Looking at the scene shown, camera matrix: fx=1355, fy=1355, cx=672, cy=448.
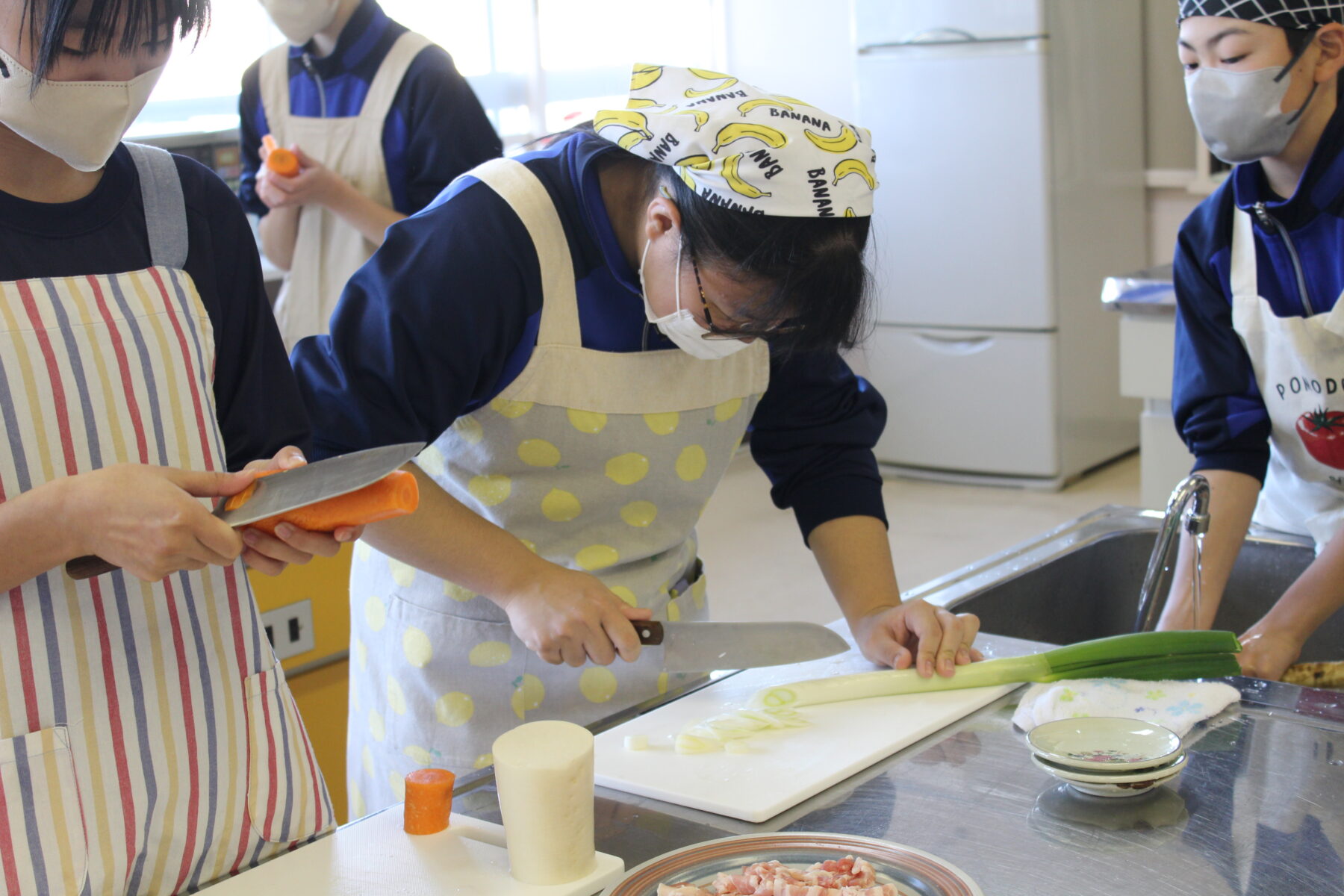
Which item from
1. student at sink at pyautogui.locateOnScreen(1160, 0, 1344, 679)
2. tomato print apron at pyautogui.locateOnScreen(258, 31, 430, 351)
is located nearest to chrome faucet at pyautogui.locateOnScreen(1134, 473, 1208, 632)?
student at sink at pyautogui.locateOnScreen(1160, 0, 1344, 679)

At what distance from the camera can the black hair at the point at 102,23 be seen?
83 cm

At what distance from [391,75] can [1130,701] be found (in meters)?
1.53

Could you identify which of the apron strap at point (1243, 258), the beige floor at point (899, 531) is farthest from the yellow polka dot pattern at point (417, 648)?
the beige floor at point (899, 531)

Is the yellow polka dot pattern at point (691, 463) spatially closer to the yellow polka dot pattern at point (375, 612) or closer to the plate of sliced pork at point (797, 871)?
the yellow polka dot pattern at point (375, 612)

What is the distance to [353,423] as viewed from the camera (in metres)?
1.09

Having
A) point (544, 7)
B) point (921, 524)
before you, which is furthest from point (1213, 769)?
point (544, 7)

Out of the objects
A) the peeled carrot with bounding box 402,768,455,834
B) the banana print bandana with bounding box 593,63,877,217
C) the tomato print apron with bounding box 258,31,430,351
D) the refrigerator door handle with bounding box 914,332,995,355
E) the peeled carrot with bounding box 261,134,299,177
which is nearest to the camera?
the peeled carrot with bounding box 402,768,455,834

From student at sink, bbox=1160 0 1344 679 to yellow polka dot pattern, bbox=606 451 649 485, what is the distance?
0.61m

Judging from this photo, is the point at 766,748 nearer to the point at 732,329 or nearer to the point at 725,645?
the point at 725,645

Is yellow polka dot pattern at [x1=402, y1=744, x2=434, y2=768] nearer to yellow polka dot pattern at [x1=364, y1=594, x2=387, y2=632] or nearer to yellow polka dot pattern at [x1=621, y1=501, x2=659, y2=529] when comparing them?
yellow polka dot pattern at [x1=364, y1=594, x2=387, y2=632]

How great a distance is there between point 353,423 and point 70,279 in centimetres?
25

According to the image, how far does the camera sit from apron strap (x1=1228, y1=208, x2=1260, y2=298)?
147cm

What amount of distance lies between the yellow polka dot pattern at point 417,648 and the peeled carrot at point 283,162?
1031 millimetres

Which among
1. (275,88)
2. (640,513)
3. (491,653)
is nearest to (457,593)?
(491,653)
